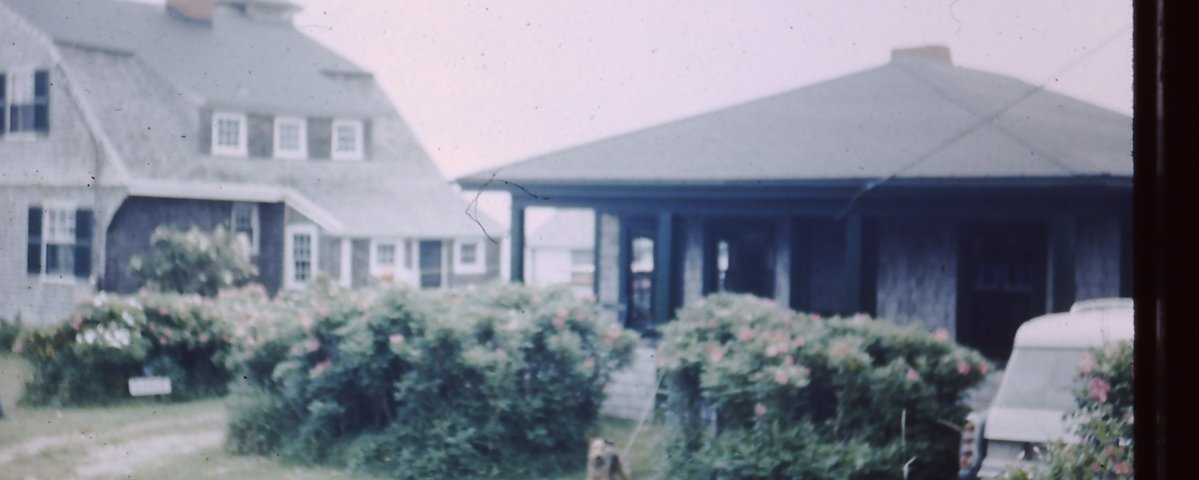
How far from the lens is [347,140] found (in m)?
12.4

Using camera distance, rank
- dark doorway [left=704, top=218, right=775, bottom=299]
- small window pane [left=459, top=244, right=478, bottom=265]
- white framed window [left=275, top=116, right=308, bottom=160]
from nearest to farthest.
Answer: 1. white framed window [left=275, top=116, right=308, bottom=160]
2. dark doorway [left=704, top=218, right=775, bottom=299]
3. small window pane [left=459, top=244, right=478, bottom=265]

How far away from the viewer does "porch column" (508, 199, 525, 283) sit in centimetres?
1245

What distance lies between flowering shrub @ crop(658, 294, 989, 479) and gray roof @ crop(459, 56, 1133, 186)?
2.99m

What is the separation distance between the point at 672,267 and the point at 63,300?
20.9ft

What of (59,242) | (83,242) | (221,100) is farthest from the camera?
(221,100)

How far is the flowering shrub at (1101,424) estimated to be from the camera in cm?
543

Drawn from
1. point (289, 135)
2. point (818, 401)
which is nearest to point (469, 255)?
point (289, 135)

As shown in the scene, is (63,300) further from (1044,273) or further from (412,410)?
(1044,273)

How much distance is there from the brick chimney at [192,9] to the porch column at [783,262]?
23.1 feet

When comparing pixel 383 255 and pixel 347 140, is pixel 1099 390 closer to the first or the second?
pixel 347 140

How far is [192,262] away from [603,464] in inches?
270

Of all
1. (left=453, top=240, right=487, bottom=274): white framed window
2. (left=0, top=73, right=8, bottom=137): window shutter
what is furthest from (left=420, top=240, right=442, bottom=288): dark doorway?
(left=0, top=73, right=8, bottom=137): window shutter

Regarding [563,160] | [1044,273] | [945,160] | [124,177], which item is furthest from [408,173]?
[1044,273]

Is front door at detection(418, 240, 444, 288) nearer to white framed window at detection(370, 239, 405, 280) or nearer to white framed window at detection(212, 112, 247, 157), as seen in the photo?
white framed window at detection(370, 239, 405, 280)
